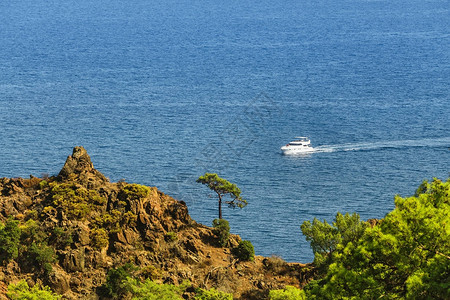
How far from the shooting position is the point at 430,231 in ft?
150

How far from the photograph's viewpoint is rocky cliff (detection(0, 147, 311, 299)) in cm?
7756

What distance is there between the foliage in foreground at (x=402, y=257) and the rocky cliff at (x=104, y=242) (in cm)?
3208

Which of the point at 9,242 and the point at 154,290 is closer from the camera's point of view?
the point at 154,290

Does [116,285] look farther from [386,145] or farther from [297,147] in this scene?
[386,145]

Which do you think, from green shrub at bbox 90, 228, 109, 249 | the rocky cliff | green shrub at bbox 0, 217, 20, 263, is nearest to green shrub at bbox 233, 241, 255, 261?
the rocky cliff

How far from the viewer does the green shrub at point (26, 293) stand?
6819 centimetres

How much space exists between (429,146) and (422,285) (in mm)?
151852

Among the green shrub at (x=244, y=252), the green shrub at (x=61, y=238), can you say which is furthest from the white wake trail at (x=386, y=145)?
the green shrub at (x=61, y=238)

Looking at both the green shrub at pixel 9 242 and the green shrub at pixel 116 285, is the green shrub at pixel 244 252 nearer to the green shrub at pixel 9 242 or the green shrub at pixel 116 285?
the green shrub at pixel 116 285

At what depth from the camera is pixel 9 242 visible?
7569 centimetres

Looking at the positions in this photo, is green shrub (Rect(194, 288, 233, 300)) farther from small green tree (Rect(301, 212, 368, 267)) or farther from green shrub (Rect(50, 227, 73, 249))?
small green tree (Rect(301, 212, 368, 267))

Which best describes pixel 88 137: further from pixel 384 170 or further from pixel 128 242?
pixel 128 242

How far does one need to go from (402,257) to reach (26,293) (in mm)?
38946

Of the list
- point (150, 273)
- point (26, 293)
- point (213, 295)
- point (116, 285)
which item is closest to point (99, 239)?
point (116, 285)
